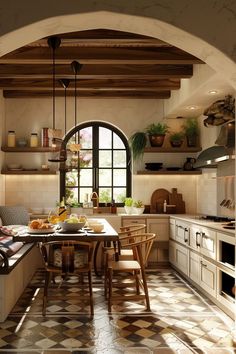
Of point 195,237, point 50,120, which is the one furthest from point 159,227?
point 50,120

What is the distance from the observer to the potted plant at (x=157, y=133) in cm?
750

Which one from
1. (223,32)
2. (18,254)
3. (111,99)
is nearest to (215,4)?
(223,32)

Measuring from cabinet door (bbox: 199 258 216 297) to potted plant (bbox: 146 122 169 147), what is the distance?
2827 mm

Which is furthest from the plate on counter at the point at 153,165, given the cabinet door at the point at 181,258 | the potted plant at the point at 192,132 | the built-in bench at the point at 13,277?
the built-in bench at the point at 13,277

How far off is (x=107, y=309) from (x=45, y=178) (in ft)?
11.4

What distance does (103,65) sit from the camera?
5.81 metres

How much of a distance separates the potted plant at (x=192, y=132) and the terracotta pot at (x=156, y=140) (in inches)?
17.9

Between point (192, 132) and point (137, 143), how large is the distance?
3.31 ft

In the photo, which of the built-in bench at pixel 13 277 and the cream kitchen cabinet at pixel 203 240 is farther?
the cream kitchen cabinet at pixel 203 240

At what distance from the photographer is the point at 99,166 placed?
7.77m

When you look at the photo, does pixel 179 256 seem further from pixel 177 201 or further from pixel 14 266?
pixel 14 266

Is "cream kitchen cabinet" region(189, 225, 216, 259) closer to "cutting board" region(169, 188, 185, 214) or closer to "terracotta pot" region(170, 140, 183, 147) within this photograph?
"cutting board" region(169, 188, 185, 214)

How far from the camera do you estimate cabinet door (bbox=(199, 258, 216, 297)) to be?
4828mm

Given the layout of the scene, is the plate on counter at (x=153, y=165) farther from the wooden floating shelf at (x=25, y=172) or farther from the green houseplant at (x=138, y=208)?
the wooden floating shelf at (x=25, y=172)
